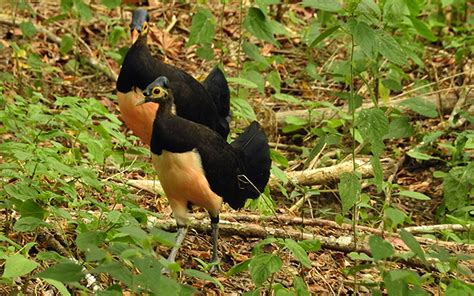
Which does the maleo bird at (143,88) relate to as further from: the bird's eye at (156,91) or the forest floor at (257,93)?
the bird's eye at (156,91)

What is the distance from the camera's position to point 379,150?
5.91 metres

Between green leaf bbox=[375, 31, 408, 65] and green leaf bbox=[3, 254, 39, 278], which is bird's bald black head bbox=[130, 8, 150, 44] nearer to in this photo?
Answer: green leaf bbox=[375, 31, 408, 65]

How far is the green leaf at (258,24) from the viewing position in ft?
27.4

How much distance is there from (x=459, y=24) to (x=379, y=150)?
20.1 ft

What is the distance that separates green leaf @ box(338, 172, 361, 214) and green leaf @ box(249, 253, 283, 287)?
0.90 m

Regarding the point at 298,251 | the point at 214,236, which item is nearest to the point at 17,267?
the point at 298,251

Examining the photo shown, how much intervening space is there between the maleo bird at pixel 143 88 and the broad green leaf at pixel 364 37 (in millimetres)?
1986

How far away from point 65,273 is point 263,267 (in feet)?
3.75

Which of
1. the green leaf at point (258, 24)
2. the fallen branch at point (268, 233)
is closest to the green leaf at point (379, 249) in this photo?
the fallen branch at point (268, 233)

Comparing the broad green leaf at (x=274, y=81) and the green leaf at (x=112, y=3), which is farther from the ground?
the green leaf at (x=112, y=3)

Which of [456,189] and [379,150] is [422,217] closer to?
[456,189]

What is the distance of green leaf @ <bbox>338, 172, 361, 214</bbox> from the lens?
6012 mm

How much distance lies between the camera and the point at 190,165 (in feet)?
20.2

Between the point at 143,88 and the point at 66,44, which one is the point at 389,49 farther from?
the point at 66,44
